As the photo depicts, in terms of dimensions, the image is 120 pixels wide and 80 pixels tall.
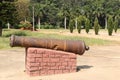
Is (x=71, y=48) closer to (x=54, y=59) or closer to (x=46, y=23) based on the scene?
(x=54, y=59)

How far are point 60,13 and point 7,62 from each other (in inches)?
2718

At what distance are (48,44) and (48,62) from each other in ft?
1.67

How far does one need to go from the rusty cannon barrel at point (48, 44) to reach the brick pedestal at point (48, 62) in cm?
16

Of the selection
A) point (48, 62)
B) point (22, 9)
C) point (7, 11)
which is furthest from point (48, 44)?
point (22, 9)

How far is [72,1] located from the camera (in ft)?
321

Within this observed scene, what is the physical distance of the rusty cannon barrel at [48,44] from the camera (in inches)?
381

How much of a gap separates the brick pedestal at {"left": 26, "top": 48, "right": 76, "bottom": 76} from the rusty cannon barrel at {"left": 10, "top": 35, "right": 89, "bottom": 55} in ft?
0.53

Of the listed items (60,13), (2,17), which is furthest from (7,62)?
(60,13)

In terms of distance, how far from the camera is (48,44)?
384 inches

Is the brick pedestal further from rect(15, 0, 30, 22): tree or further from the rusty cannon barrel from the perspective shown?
rect(15, 0, 30, 22): tree

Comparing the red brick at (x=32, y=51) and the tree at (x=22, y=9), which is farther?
the tree at (x=22, y=9)

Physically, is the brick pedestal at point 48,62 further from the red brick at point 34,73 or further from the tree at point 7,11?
the tree at point 7,11

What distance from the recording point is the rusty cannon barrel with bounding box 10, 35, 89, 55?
968 centimetres

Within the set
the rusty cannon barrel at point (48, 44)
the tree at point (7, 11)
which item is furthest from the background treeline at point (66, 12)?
the rusty cannon barrel at point (48, 44)
